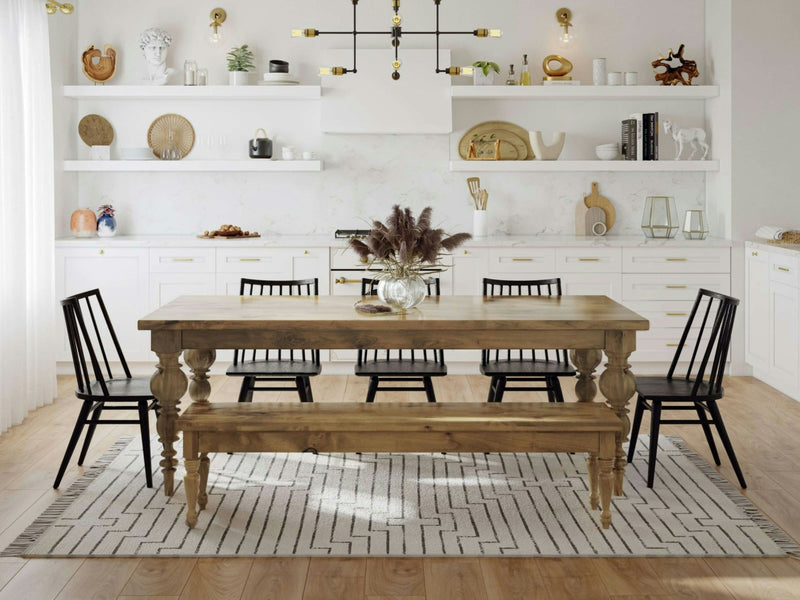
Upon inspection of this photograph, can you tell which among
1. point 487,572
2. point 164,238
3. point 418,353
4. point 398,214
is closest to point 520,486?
point 487,572

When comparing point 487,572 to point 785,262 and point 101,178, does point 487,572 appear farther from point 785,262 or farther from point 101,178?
point 101,178

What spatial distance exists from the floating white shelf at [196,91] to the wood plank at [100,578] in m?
3.92

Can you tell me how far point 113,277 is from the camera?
6.32 m

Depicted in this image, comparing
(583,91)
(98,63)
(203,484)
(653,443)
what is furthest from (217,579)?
(98,63)

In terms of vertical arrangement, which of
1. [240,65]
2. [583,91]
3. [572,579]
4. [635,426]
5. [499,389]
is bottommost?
[572,579]

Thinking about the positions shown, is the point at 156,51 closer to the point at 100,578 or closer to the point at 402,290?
the point at 402,290

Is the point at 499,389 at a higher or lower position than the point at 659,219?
lower

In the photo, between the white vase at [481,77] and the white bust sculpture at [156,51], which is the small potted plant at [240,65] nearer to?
the white bust sculpture at [156,51]

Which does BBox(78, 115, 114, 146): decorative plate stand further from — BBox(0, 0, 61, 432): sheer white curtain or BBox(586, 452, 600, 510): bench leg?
BBox(586, 452, 600, 510): bench leg

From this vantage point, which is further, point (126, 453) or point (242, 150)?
point (242, 150)

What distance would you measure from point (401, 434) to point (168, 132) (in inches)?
158

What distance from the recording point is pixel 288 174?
22.5ft

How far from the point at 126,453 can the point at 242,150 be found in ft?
9.47

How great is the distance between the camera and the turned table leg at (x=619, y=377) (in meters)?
3.74
